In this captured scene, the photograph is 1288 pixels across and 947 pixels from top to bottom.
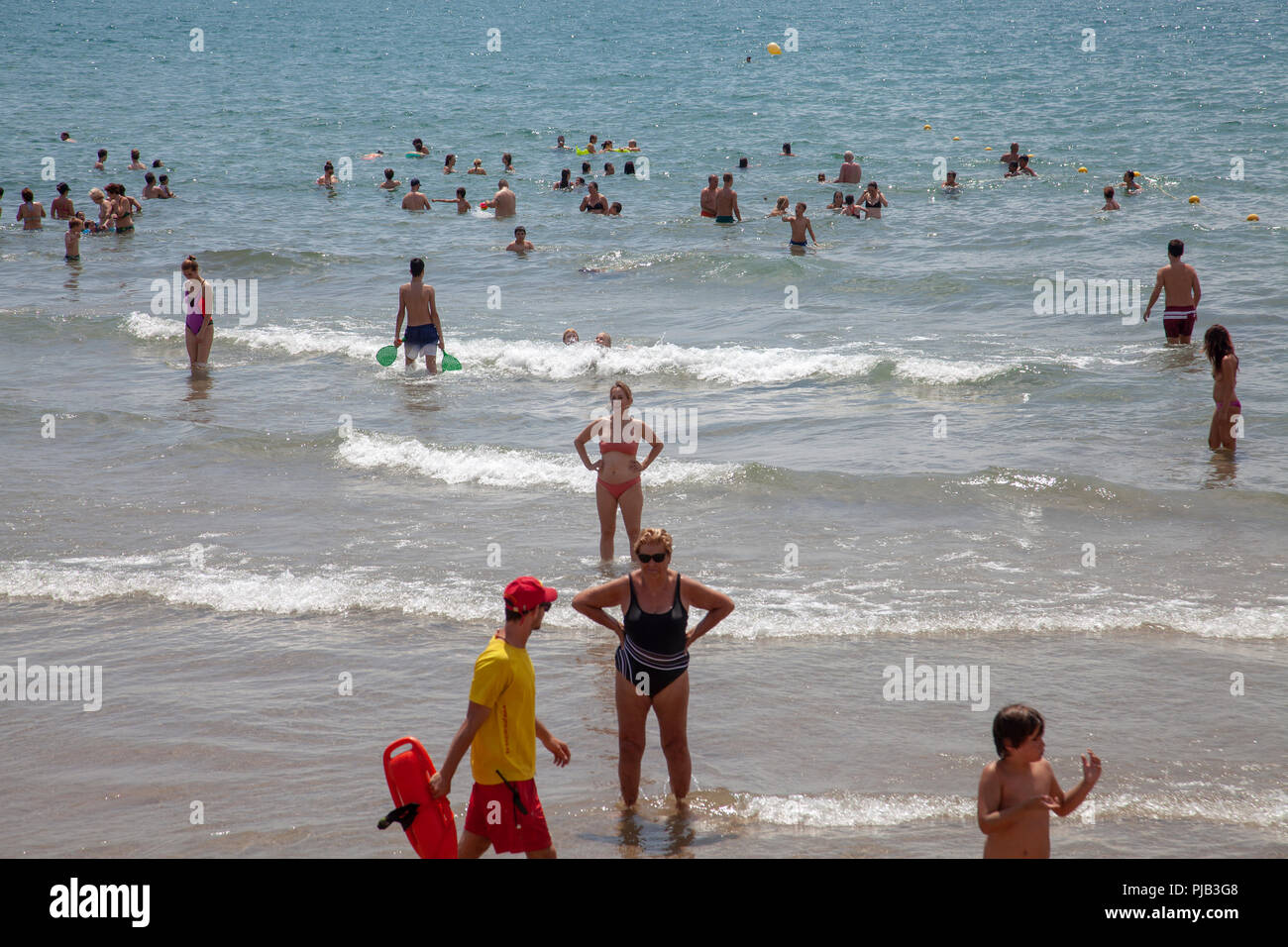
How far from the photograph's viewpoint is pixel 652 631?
521 cm

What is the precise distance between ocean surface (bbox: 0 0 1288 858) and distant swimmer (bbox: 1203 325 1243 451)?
10.2 inches

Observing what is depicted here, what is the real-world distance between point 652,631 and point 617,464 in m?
3.63

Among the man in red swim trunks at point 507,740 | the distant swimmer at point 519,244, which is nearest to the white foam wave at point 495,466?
the man in red swim trunks at point 507,740

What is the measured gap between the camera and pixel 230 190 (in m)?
29.6

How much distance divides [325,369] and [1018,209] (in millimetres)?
15932

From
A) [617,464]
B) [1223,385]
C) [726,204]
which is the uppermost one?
[726,204]

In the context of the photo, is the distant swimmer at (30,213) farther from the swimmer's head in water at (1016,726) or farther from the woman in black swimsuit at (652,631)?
the swimmer's head in water at (1016,726)

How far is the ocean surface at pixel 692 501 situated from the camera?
579 cm

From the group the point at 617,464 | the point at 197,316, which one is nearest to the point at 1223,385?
the point at 617,464

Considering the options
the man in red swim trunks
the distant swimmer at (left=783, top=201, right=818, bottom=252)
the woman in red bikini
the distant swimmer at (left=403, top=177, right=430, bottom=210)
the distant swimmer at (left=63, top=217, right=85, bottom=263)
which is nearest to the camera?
the man in red swim trunks

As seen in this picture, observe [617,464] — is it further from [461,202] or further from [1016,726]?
[461,202]

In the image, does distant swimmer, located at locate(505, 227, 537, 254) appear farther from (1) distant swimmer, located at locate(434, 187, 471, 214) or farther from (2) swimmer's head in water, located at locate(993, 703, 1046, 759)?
(2) swimmer's head in water, located at locate(993, 703, 1046, 759)

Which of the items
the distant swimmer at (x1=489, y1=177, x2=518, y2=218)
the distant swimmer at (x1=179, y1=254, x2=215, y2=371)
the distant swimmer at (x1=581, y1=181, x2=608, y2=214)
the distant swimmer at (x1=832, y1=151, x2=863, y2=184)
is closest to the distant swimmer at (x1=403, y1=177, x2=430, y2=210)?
the distant swimmer at (x1=489, y1=177, x2=518, y2=218)

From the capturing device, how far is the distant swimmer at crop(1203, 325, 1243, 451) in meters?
10.5
